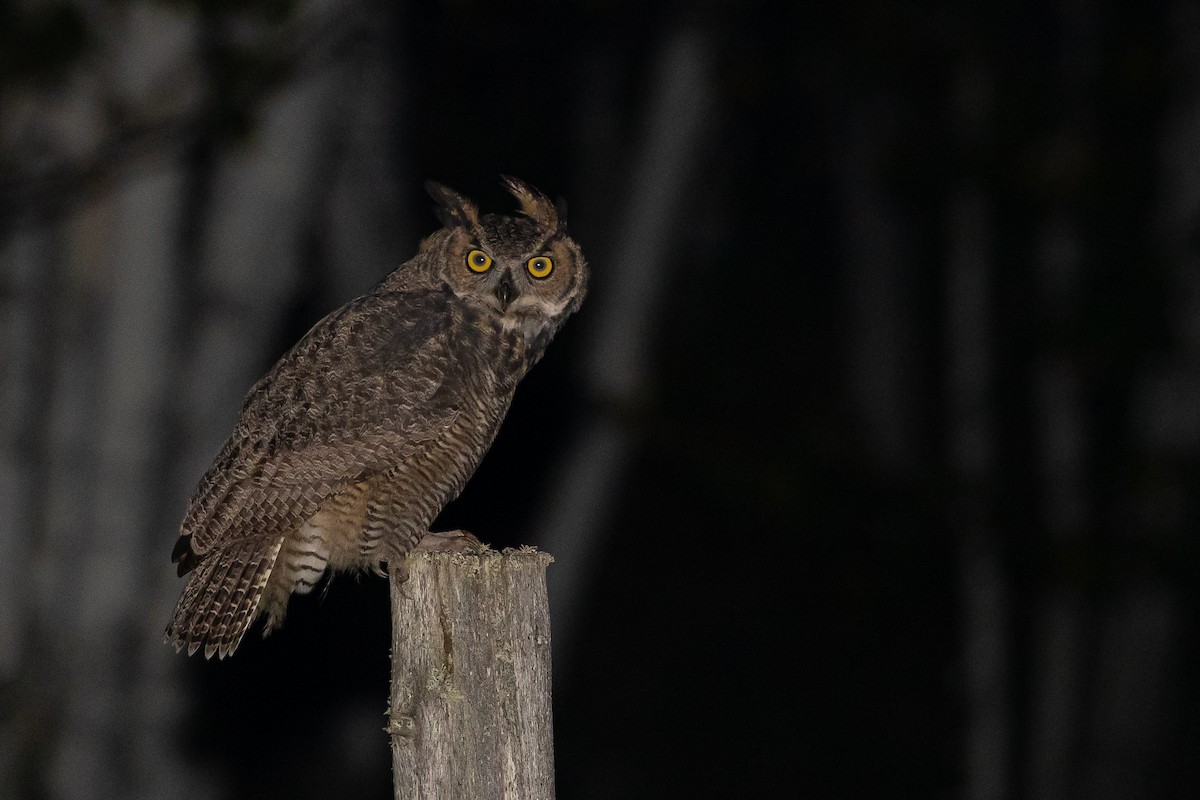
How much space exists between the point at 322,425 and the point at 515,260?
76cm

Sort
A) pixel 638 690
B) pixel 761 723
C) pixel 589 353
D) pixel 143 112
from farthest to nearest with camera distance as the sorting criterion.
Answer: pixel 638 690, pixel 761 723, pixel 589 353, pixel 143 112

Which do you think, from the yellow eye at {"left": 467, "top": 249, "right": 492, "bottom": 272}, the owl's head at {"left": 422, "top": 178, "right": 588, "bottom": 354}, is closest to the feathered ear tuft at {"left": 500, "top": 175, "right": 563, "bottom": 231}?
the owl's head at {"left": 422, "top": 178, "right": 588, "bottom": 354}

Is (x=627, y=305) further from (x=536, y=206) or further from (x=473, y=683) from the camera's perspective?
(x=473, y=683)

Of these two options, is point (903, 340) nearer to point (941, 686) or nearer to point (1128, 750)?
point (941, 686)

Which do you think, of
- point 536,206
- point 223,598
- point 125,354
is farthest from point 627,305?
point 223,598

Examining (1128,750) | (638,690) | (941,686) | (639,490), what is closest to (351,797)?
(638,690)

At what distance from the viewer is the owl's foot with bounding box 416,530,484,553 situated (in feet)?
12.9

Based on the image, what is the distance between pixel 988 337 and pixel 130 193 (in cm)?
686

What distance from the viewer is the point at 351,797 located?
432 inches

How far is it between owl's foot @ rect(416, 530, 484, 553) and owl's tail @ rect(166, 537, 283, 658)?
420 mm

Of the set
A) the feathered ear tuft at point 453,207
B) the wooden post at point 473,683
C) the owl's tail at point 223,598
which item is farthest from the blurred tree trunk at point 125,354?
the wooden post at point 473,683

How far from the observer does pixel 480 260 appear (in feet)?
13.8

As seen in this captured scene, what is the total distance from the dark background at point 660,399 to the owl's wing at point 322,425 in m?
2.52

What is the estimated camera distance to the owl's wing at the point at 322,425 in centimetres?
390
